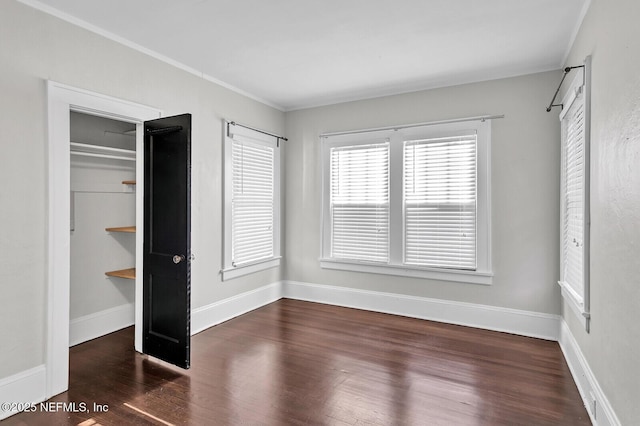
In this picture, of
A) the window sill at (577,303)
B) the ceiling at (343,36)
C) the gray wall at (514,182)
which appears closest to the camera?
the window sill at (577,303)

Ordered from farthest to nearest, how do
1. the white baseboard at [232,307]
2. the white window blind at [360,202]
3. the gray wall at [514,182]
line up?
the white window blind at [360,202] → the white baseboard at [232,307] → the gray wall at [514,182]

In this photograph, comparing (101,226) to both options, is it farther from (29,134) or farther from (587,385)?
(587,385)

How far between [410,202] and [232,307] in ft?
8.38

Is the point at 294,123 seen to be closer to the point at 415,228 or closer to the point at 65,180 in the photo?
the point at 415,228

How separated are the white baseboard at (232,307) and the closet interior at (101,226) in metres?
0.84

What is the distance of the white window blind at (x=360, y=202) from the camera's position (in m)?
4.66

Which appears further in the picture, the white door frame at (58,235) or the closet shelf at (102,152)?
the closet shelf at (102,152)

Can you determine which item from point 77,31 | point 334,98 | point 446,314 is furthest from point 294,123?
point 446,314

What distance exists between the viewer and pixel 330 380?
2.86 meters

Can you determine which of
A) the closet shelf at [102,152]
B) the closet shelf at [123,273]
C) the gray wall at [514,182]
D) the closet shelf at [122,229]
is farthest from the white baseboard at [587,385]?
the closet shelf at [102,152]

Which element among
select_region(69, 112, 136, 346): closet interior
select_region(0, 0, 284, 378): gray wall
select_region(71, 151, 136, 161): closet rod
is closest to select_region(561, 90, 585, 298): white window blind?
select_region(0, 0, 284, 378): gray wall

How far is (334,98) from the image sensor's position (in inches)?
192

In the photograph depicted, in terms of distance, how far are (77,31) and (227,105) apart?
1.72 metres

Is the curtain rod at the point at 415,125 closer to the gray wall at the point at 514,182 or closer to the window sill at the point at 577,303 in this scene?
the gray wall at the point at 514,182
